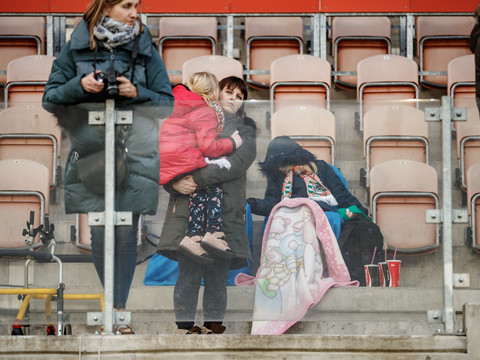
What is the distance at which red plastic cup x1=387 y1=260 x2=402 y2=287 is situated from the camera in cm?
380

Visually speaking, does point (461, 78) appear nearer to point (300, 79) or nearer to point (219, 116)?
point (300, 79)

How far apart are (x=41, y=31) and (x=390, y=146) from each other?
17.2 feet

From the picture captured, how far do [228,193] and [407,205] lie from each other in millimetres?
737

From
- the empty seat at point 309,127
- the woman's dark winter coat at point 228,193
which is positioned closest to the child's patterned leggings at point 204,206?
the woman's dark winter coat at point 228,193

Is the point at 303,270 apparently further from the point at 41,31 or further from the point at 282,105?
the point at 41,31

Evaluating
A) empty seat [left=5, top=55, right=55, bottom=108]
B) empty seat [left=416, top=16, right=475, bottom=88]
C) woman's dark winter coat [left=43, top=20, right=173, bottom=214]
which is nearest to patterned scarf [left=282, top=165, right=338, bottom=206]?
woman's dark winter coat [left=43, top=20, right=173, bottom=214]

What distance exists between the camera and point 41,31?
27.8 ft

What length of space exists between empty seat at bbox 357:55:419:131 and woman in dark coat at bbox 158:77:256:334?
12.5 feet

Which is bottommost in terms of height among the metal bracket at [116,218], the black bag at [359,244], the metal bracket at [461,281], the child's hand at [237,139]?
the metal bracket at [461,281]

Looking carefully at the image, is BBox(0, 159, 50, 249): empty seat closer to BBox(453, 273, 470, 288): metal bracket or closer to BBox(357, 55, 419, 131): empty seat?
BBox(453, 273, 470, 288): metal bracket

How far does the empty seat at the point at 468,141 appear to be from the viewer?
12.7 feet

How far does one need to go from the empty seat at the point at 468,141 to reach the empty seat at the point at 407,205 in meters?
0.14

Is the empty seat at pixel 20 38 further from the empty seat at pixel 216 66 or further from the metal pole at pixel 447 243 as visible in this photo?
the metal pole at pixel 447 243

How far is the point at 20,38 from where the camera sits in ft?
27.7
